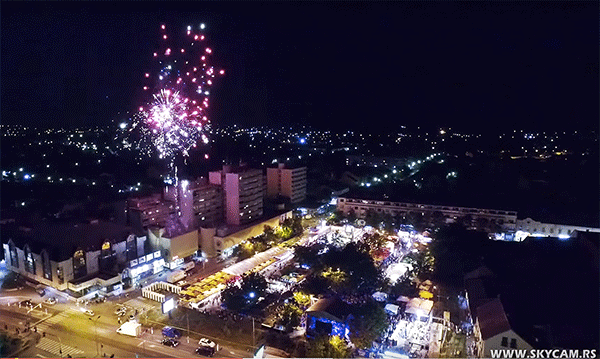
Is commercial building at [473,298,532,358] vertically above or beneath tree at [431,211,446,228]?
above

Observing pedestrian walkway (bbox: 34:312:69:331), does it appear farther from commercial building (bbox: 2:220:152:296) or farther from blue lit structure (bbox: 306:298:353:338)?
blue lit structure (bbox: 306:298:353:338)

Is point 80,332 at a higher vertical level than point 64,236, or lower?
lower

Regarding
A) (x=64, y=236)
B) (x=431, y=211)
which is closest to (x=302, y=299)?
(x=64, y=236)

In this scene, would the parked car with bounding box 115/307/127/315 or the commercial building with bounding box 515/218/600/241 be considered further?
the commercial building with bounding box 515/218/600/241

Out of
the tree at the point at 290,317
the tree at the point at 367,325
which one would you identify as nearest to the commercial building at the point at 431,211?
the tree at the point at 367,325

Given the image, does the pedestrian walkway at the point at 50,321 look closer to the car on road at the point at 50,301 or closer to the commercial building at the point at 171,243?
the car on road at the point at 50,301

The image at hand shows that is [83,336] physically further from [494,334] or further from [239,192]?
[494,334]

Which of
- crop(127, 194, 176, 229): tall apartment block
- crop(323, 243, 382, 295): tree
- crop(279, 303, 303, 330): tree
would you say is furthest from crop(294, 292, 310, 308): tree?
crop(127, 194, 176, 229): tall apartment block

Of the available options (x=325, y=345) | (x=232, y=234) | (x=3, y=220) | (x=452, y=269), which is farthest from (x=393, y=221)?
(x=3, y=220)
